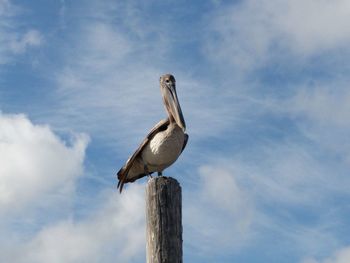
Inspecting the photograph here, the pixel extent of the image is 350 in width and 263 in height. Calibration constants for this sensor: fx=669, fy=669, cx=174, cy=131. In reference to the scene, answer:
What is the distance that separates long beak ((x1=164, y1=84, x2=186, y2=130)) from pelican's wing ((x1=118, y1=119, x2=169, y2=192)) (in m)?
0.27

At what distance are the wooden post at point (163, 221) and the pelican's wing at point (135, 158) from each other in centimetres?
309

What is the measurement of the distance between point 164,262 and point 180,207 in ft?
2.16

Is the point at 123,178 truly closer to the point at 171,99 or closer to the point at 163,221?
the point at 171,99

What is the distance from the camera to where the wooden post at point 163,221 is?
6977 millimetres

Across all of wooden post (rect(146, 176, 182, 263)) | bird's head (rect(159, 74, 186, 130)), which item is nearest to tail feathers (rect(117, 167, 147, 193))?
bird's head (rect(159, 74, 186, 130))

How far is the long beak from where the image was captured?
32.9 ft

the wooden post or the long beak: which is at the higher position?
the long beak

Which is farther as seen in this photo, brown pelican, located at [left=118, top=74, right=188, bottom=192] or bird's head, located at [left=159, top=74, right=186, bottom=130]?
brown pelican, located at [left=118, top=74, right=188, bottom=192]

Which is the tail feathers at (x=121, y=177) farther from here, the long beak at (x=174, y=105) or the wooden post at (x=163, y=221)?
the wooden post at (x=163, y=221)

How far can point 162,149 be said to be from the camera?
10.2 m

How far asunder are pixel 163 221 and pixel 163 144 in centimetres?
319

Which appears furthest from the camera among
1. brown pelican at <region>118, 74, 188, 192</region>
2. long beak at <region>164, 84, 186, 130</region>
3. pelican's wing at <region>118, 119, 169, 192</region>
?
pelican's wing at <region>118, 119, 169, 192</region>

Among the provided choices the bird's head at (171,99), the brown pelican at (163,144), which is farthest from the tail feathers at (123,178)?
Answer: the bird's head at (171,99)

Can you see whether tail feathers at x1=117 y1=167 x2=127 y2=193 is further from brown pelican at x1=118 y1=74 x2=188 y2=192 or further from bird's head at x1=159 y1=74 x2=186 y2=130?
bird's head at x1=159 y1=74 x2=186 y2=130
